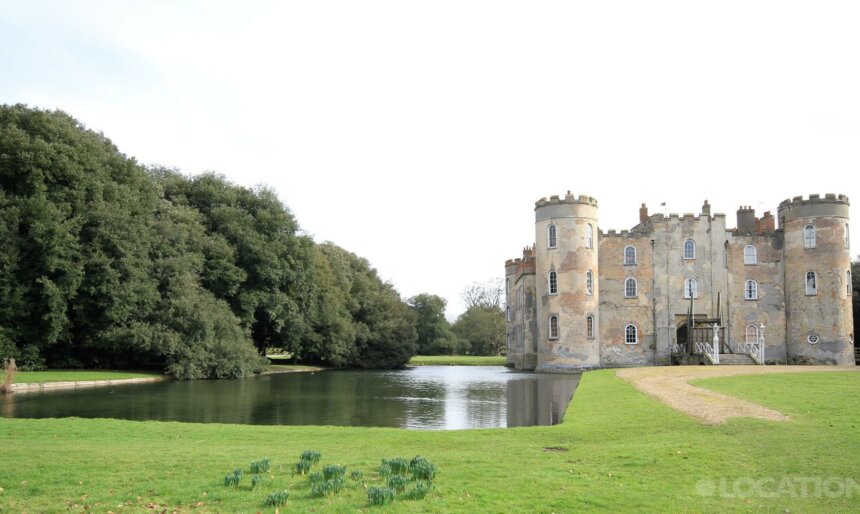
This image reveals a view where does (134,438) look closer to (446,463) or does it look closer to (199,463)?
(199,463)

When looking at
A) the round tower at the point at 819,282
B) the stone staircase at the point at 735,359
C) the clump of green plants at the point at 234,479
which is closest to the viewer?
the clump of green plants at the point at 234,479

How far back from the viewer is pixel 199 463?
1069 centimetres

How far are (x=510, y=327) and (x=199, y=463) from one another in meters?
52.9

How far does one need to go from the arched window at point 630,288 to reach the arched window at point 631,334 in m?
2.37

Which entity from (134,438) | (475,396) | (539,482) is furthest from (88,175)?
(539,482)

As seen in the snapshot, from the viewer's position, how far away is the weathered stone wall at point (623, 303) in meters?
50.6

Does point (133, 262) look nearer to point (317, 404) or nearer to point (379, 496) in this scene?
point (317, 404)

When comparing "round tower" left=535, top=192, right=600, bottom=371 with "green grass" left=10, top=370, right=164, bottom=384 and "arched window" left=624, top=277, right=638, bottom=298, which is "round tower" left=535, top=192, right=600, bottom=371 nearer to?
"arched window" left=624, top=277, right=638, bottom=298

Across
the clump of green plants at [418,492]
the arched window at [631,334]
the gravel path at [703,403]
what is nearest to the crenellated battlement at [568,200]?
the arched window at [631,334]

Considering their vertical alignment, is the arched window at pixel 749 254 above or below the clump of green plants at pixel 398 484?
above

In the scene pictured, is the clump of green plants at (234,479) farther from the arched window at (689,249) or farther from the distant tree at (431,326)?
the distant tree at (431,326)

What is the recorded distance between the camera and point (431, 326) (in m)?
90.8

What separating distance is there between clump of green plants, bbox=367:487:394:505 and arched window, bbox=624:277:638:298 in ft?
149

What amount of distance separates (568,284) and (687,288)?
9.63 m
